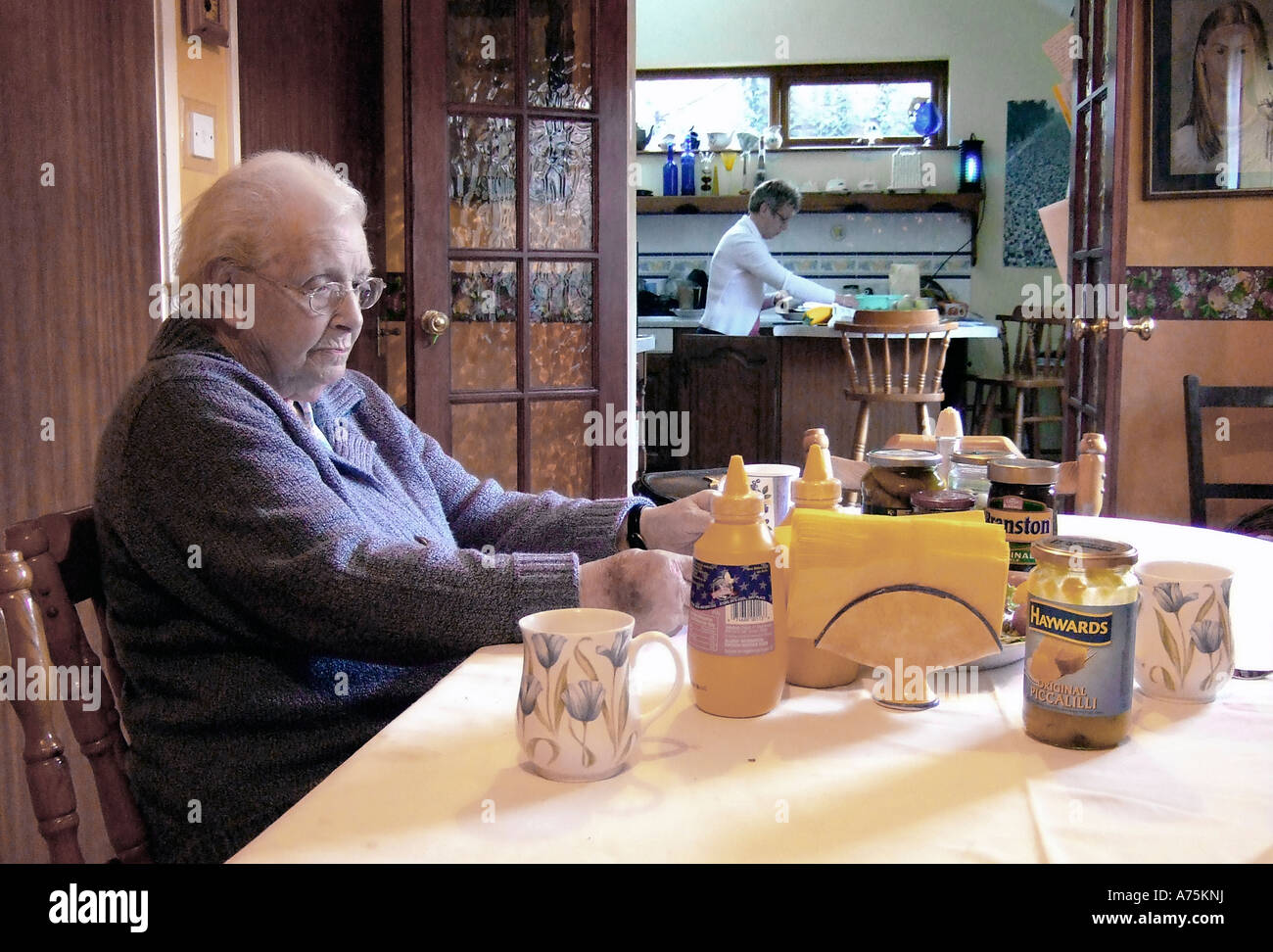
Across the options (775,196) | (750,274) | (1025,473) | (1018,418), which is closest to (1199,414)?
(1025,473)

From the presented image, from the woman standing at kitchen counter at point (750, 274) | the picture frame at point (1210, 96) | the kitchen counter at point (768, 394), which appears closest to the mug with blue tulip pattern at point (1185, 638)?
the picture frame at point (1210, 96)

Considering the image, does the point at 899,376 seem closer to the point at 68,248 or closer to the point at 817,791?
the point at 68,248

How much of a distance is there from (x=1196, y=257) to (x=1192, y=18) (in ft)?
2.33

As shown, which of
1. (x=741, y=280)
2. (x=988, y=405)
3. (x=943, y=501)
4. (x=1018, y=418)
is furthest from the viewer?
(x=988, y=405)

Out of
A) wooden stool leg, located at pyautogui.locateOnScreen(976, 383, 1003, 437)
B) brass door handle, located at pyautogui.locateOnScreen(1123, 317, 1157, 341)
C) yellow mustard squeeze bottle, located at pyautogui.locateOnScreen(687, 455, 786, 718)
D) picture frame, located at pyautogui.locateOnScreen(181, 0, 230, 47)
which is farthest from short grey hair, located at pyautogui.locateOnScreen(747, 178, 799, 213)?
yellow mustard squeeze bottle, located at pyautogui.locateOnScreen(687, 455, 786, 718)

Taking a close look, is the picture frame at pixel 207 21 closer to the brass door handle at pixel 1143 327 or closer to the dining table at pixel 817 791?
the dining table at pixel 817 791

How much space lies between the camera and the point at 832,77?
6.97 metres

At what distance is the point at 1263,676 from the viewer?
1.01 meters

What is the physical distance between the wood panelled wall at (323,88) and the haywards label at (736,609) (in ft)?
7.48

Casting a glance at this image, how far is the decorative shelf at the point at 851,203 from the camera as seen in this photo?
6.79 metres

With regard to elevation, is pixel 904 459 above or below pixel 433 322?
below

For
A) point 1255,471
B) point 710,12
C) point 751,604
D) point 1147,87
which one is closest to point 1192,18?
point 1147,87

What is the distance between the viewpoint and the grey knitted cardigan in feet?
3.54

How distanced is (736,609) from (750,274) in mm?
4996
